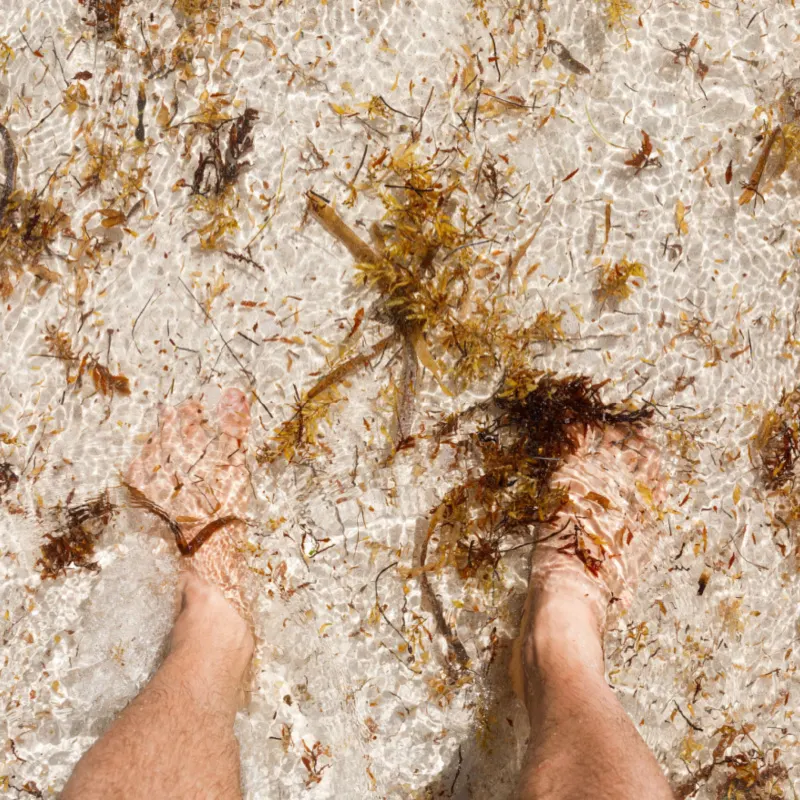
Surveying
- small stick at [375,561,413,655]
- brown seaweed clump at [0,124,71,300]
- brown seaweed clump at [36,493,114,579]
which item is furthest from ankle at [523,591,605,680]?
brown seaweed clump at [0,124,71,300]

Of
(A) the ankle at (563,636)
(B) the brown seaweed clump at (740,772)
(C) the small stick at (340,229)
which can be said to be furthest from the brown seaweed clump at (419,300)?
(B) the brown seaweed clump at (740,772)

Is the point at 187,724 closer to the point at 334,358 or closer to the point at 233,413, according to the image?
the point at 233,413

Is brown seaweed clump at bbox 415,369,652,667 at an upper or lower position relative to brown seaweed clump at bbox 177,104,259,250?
lower

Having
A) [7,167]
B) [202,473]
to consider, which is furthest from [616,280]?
[7,167]

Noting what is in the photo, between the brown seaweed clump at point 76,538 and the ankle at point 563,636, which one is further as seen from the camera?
the brown seaweed clump at point 76,538

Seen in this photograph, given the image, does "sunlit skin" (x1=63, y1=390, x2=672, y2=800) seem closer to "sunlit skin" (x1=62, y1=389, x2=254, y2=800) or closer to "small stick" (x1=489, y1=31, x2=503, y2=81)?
"sunlit skin" (x1=62, y1=389, x2=254, y2=800)

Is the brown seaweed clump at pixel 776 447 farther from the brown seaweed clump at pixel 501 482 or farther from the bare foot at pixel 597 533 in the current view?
the brown seaweed clump at pixel 501 482

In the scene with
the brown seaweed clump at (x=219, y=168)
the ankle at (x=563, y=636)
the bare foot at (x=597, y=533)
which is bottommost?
the ankle at (x=563, y=636)

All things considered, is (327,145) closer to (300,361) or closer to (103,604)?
(300,361)
